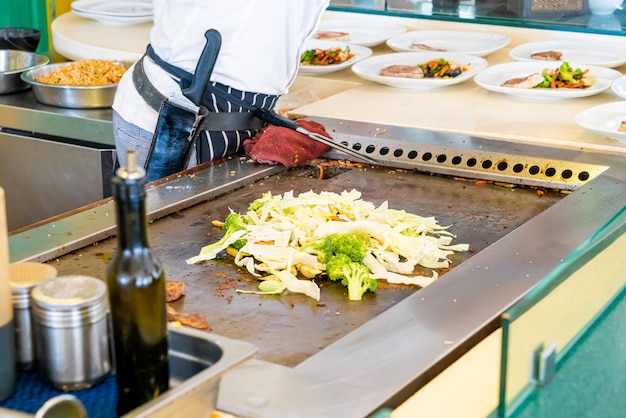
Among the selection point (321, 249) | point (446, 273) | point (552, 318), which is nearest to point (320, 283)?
point (321, 249)

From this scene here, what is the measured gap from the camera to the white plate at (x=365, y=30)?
13.1 ft

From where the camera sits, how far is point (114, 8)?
4559 millimetres

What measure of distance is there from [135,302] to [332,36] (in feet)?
9.65

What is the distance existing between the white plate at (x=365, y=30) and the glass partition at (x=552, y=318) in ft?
7.67

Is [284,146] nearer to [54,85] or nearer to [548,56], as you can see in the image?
[54,85]

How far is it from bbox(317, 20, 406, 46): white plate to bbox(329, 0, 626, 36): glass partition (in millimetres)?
85

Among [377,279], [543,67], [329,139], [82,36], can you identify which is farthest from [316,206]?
[82,36]

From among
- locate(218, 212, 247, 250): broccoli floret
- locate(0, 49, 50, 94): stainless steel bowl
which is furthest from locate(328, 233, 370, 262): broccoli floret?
locate(0, 49, 50, 94): stainless steel bowl

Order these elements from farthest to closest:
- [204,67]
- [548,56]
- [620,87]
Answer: [548,56]
[620,87]
[204,67]

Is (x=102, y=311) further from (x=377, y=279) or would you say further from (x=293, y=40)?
(x=293, y=40)

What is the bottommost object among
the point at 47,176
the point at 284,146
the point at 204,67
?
the point at 47,176

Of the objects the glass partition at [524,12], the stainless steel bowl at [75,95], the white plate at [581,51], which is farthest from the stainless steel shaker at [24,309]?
the glass partition at [524,12]

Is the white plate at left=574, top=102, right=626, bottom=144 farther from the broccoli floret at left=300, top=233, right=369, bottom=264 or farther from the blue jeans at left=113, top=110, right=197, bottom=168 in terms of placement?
the blue jeans at left=113, top=110, right=197, bottom=168

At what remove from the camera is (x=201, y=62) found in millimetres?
2465
